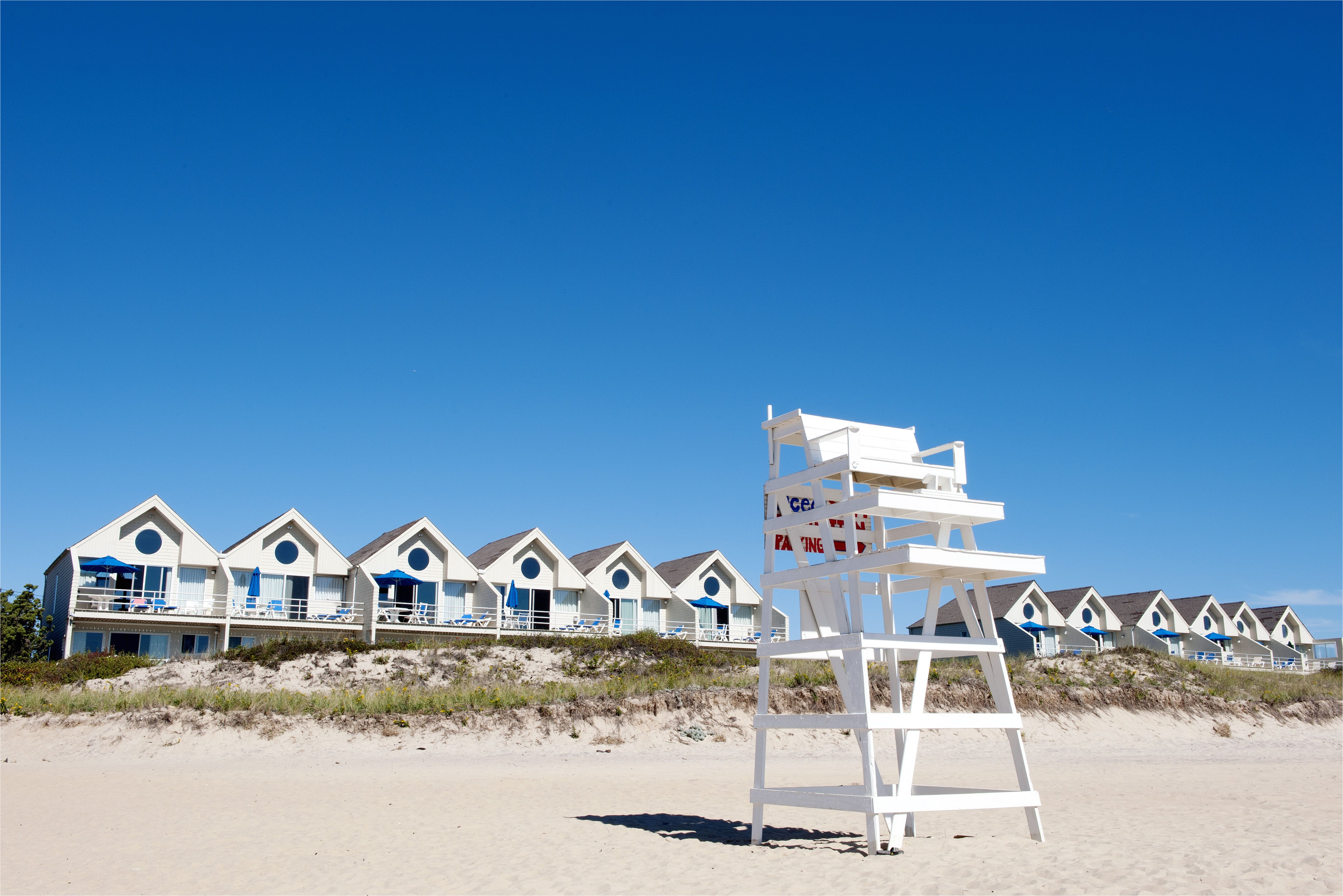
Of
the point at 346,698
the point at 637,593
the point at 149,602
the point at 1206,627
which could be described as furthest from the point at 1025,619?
the point at 149,602

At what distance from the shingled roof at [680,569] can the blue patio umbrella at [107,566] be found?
20691 millimetres

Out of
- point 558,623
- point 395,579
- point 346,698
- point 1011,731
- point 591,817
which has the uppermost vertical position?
point 395,579

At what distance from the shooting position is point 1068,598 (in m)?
56.7

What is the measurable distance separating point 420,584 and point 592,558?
837 centimetres

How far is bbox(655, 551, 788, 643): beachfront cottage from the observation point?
147 ft

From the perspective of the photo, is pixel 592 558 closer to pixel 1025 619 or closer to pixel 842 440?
pixel 1025 619

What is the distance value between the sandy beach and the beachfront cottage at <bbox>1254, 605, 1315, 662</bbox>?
4416 cm

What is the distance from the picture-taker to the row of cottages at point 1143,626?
175 ft

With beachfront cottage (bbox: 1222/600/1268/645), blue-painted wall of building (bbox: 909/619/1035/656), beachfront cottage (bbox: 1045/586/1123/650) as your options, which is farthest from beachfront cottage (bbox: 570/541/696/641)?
beachfront cottage (bbox: 1222/600/1268/645)

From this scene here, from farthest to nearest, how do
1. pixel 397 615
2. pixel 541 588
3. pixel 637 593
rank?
pixel 637 593, pixel 541 588, pixel 397 615

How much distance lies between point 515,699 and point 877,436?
15.4 metres

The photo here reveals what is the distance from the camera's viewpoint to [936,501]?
35.4ft

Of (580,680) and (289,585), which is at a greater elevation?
(289,585)

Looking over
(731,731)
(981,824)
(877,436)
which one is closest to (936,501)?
(877,436)
